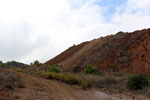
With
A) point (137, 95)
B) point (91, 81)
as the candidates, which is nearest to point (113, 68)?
point (91, 81)

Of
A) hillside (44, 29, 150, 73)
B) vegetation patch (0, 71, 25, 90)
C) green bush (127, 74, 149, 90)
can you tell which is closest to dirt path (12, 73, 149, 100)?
vegetation patch (0, 71, 25, 90)

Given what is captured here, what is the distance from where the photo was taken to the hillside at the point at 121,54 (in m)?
24.8

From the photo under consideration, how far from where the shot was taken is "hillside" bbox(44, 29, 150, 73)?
24.8 meters

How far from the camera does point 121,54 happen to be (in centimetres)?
2778

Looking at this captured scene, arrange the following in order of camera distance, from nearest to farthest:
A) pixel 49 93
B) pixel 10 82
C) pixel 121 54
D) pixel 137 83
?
pixel 49 93 → pixel 10 82 → pixel 137 83 → pixel 121 54

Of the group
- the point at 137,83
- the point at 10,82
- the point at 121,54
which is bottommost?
the point at 137,83

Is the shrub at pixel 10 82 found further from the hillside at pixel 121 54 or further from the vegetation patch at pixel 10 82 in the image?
the hillside at pixel 121 54

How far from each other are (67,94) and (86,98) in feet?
2.68

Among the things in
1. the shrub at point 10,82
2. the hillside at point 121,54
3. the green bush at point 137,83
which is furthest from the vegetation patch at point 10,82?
the hillside at point 121,54

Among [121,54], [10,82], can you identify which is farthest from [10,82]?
[121,54]

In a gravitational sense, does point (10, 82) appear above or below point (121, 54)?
below

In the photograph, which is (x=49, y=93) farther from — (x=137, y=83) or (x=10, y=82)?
(x=137, y=83)

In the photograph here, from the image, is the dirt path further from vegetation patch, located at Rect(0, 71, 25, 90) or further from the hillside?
the hillside

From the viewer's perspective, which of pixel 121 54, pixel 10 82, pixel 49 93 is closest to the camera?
pixel 49 93
